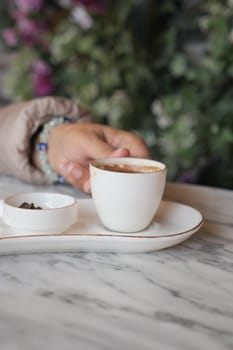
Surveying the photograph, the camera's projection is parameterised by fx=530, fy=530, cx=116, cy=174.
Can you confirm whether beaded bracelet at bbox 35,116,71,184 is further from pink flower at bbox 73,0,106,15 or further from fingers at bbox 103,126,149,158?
pink flower at bbox 73,0,106,15

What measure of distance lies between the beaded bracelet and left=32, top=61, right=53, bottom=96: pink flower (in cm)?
109

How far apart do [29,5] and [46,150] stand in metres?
1.13

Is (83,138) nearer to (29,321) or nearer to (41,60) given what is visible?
(29,321)

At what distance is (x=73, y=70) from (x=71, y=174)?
1242mm

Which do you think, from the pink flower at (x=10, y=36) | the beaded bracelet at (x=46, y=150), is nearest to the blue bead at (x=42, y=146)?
the beaded bracelet at (x=46, y=150)

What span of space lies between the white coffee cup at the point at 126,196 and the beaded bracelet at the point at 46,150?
1.11 feet

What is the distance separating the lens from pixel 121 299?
1.66 ft

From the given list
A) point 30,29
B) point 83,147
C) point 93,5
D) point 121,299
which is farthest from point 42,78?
point 121,299

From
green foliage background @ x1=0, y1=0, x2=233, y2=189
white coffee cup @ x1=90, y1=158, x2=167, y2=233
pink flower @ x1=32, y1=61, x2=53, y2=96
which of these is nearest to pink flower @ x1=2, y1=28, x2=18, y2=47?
green foliage background @ x1=0, y1=0, x2=233, y2=189

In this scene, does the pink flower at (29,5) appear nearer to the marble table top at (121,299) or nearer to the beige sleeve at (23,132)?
the beige sleeve at (23,132)

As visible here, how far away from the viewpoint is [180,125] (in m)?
1.74

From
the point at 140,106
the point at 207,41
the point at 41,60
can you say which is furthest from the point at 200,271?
the point at 41,60

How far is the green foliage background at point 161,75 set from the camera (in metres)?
1.73

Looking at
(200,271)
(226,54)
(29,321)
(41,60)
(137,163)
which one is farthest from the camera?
(41,60)
